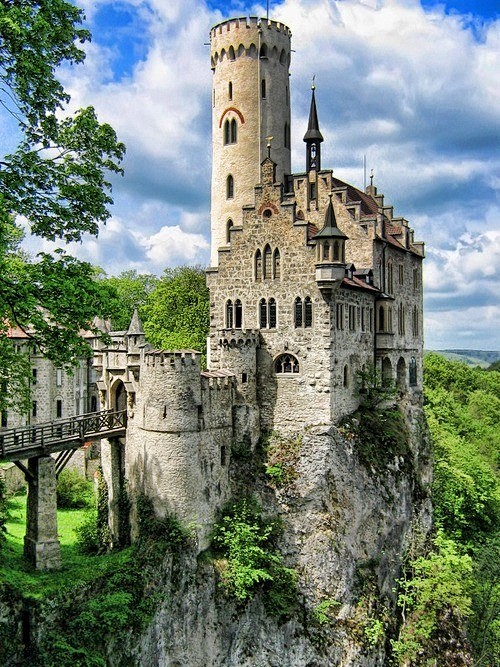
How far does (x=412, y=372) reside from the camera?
46.8 metres

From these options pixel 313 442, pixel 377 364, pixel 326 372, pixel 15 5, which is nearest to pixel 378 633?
pixel 313 442

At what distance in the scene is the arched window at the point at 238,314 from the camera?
35.2m

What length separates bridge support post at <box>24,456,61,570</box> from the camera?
1021 inches

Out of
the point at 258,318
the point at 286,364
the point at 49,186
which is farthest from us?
the point at 258,318

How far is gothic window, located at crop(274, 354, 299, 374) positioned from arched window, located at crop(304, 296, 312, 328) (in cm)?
193

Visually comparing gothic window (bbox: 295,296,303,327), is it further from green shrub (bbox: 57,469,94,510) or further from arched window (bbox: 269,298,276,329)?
green shrub (bbox: 57,469,94,510)

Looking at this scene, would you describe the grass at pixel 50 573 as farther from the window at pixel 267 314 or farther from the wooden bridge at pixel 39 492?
the window at pixel 267 314

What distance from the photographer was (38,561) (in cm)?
2586

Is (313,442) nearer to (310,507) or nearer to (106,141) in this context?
(310,507)

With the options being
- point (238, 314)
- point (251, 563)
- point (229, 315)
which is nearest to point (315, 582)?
point (251, 563)

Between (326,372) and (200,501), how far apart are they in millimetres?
9068

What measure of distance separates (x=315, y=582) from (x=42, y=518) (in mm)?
13411

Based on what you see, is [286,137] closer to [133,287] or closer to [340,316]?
[340,316]

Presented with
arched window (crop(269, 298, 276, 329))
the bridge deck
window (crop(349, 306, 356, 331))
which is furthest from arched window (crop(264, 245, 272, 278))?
the bridge deck
